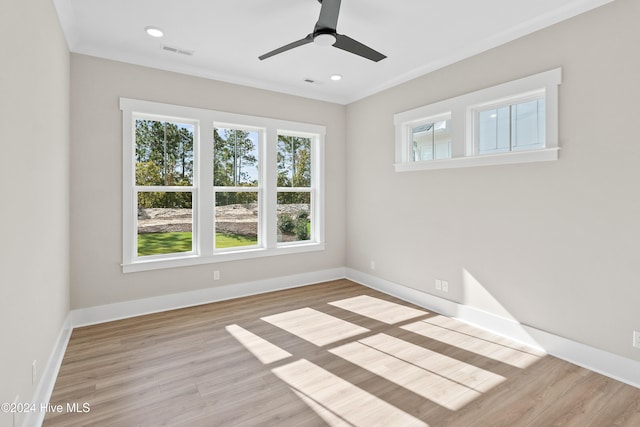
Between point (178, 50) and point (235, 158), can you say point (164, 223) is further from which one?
point (178, 50)

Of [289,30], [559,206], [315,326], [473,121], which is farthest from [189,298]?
[559,206]

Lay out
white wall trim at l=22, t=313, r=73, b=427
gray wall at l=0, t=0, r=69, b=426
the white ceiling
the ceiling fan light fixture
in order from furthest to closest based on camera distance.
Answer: the white ceiling, the ceiling fan light fixture, white wall trim at l=22, t=313, r=73, b=427, gray wall at l=0, t=0, r=69, b=426

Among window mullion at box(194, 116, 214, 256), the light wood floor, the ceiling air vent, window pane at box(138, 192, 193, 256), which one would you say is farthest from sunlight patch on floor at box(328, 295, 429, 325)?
the ceiling air vent

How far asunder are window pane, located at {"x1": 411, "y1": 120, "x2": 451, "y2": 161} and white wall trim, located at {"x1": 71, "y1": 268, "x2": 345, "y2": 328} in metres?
2.35

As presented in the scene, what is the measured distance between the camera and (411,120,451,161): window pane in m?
3.83

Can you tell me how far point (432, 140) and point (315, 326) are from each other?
2.65 m

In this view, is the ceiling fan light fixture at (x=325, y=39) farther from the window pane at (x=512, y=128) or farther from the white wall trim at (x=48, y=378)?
the white wall trim at (x=48, y=378)

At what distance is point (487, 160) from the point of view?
10.9ft

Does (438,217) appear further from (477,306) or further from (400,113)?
(400,113)

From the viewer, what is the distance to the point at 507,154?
313cm

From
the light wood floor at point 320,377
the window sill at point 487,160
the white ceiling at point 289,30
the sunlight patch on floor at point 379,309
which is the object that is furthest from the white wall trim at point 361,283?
the white ceiling at point 289,30

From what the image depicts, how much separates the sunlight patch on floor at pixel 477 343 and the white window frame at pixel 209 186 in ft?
7.13

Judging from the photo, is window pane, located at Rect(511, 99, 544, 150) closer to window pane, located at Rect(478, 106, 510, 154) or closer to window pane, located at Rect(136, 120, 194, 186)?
window pane, located at Rect(478, 106, 510, 154)

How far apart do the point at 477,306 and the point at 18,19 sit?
426 cm
